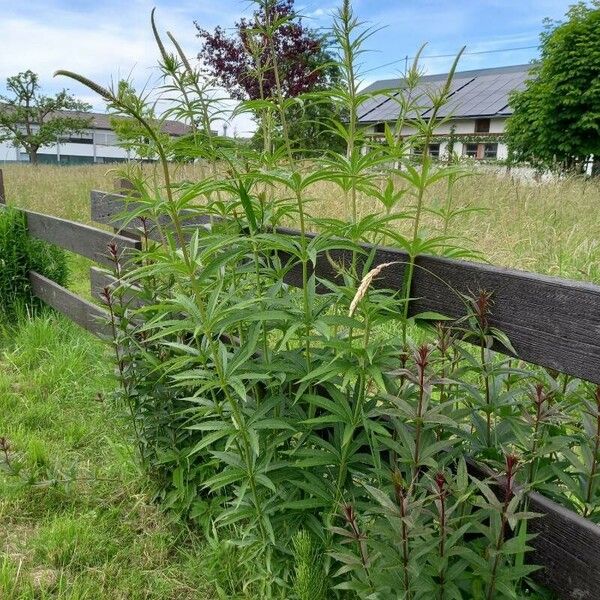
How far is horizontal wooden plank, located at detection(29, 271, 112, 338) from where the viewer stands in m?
3.58

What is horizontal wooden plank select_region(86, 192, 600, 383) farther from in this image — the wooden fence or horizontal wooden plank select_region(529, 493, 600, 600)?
horizontal wooden plank select_region(529, 493, 600, 600)

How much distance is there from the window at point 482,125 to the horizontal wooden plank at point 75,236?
37120 millimetres

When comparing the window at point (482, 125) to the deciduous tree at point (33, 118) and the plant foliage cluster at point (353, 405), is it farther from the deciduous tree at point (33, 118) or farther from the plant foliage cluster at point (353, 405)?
the plant foliage cluster at point (353, 405)

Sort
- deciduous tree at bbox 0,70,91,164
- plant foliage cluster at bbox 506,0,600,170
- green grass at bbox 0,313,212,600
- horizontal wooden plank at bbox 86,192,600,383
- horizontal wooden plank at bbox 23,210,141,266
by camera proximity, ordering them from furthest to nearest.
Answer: deciduous tree at bbox 0,70,91,164 → plant foliage cluster at bbox 506,0,600,170 → horizontal wooden plank at bbox 23,210,141,266 → green grass at bbox 0,313,212,600 → horizontal wooden plank at bbox 86,192,600,383

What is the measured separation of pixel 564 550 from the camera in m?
1.40

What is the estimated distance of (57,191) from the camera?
35.9 ft

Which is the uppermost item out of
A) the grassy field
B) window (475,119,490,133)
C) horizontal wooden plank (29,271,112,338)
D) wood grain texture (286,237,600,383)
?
window (475,119,490,133)

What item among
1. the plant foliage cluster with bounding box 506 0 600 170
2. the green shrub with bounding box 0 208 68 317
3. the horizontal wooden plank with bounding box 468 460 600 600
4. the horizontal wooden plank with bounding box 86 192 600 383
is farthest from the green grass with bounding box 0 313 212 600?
the plant foliage cluster with bounding box 506 0 600 170

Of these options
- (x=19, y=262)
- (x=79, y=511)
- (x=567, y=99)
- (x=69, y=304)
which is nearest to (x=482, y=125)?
(x=567, y=99)

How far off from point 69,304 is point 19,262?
1.12m

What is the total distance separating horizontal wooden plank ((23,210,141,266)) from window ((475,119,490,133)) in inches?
1461

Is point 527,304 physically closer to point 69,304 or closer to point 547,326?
point 547,326

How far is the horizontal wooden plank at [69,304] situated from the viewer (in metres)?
3.58

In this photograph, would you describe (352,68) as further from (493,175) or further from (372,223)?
(493,175)
